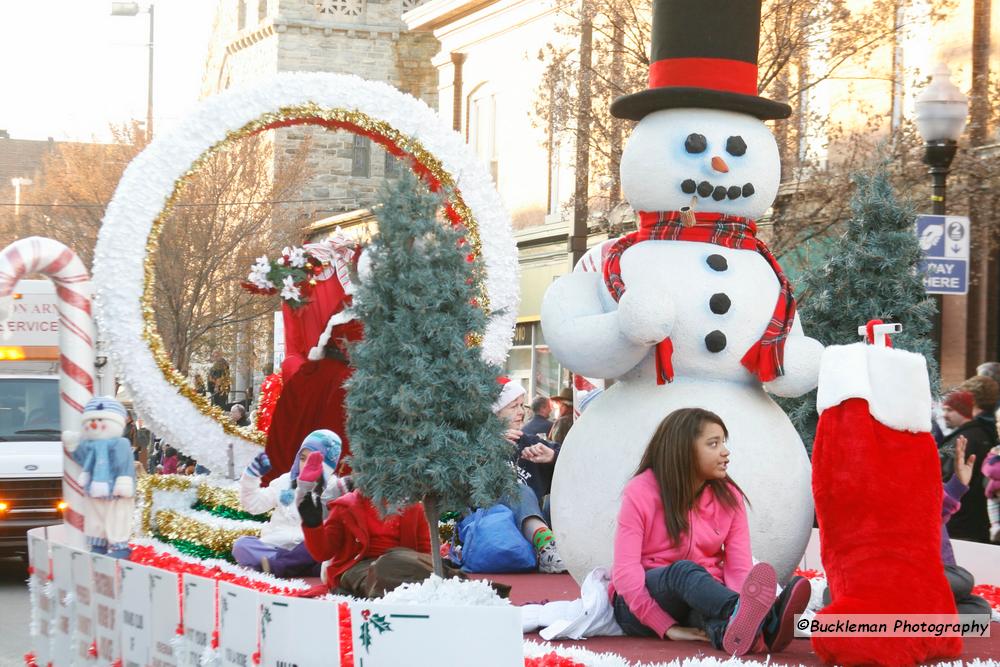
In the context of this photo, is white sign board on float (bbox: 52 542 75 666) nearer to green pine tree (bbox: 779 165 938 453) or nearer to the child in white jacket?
the child in white jacket

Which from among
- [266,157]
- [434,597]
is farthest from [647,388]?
[266,157]

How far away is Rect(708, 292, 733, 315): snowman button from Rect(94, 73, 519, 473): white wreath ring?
377cm

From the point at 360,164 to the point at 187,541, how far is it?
2876 centimetres

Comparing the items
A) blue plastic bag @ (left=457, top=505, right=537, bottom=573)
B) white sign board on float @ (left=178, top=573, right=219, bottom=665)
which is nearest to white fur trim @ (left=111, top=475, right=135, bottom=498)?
blue plastic bag @ (left=457, top=505, right=537, bottom=573)

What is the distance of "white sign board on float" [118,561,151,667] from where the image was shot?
6520 mm

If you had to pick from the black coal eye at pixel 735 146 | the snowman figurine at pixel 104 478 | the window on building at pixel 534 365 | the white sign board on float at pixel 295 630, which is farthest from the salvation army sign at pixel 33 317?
the white sign board on float at pixel 295 630

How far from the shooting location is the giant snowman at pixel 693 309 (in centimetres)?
721

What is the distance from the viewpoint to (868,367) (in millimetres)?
6031

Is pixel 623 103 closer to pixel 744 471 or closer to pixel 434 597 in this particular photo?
pixel 744 471

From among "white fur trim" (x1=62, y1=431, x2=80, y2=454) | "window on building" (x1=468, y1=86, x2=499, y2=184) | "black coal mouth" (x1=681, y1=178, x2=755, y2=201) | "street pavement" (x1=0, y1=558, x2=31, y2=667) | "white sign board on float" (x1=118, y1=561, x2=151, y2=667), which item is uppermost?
"window on building" (x1=468, y1=86, x2=499, y2=184)

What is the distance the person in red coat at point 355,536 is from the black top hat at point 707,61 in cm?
247

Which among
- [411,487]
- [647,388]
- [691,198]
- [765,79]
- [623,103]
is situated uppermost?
[765,79]

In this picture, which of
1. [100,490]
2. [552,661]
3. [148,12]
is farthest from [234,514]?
[148,12]

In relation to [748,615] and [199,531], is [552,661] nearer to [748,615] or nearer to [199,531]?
[748,615]
